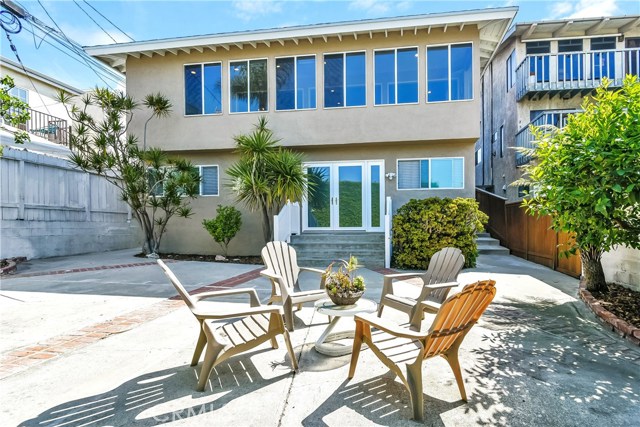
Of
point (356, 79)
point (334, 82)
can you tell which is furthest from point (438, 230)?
point (334, 82)

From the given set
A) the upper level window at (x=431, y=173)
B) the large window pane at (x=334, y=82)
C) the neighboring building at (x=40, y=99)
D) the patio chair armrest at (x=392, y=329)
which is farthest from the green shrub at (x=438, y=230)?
the neighboring building at (x=40, y=99)

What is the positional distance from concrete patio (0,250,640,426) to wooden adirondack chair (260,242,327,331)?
412 mm

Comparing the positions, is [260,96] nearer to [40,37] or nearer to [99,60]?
[99,60]

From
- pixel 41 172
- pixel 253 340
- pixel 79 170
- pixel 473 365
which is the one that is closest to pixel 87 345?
pixel 253 340

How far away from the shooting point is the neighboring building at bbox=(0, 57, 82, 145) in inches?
611

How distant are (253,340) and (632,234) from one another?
483cm

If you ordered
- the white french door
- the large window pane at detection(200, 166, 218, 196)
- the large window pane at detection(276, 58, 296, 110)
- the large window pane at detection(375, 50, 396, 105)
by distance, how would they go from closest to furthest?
the large window pane at detection(375, 50, 396, 105), the white french door, the large window pane at detection(276, 58, 296, 110), the large window pane at detection(200, 166, 218, 196)

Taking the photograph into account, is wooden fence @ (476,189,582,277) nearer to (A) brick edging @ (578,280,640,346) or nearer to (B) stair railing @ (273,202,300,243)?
(A) brick edging @ (578,280,640,346)

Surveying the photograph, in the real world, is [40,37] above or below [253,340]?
above

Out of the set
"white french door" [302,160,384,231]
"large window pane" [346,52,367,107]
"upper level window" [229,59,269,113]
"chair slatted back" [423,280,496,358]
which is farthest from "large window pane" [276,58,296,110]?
"chair slatted back" [423,280,496,358]

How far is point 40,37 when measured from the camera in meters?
11.4

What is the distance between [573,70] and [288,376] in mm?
15832

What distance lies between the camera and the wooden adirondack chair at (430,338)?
7.40ft

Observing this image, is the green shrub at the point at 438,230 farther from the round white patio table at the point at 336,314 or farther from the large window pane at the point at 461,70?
the round white patio table at the point at 336,314
